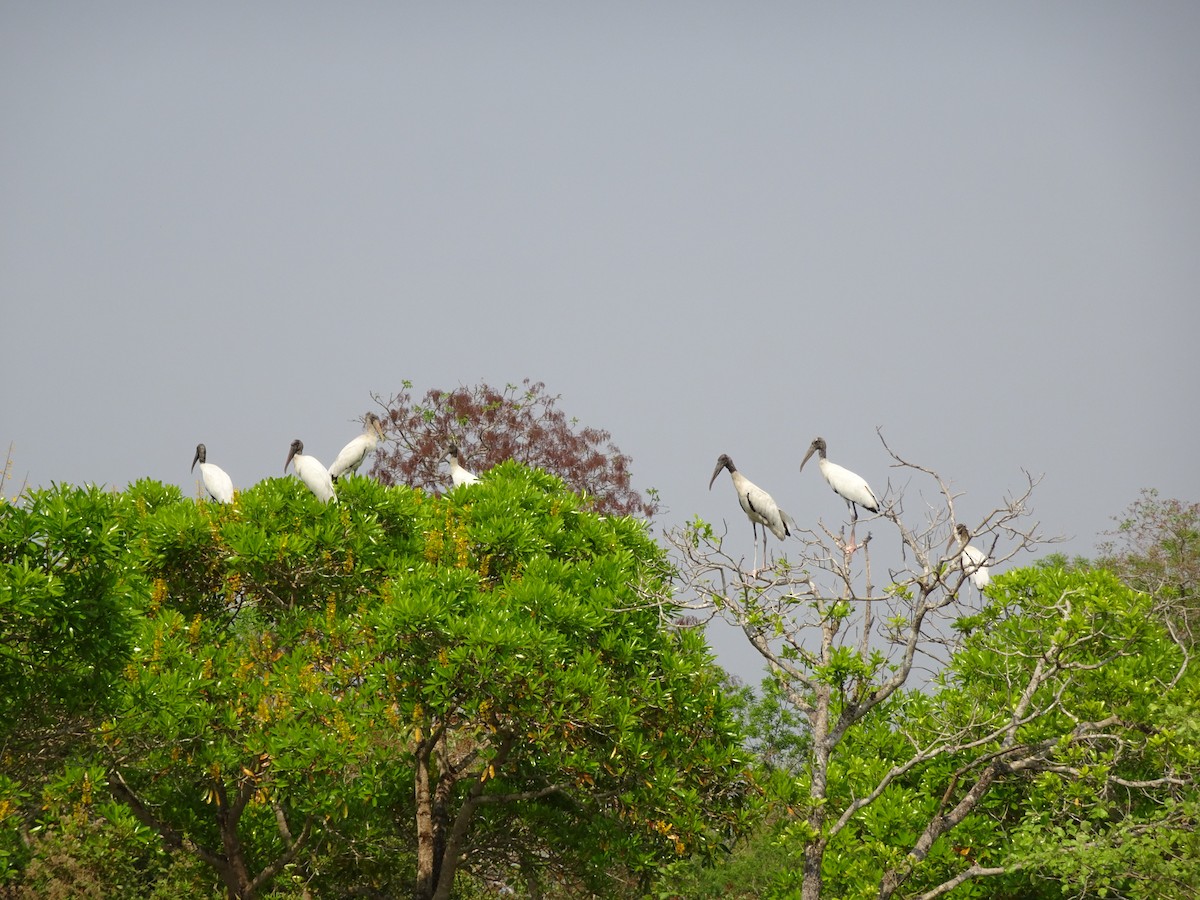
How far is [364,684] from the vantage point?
32.6 ft

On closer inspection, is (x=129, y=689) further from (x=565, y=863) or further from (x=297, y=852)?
(x=565, y=863)

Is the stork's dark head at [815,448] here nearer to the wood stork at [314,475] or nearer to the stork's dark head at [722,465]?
the stork's dark head at [722,465]

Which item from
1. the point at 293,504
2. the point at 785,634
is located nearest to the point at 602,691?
the point at 785,634

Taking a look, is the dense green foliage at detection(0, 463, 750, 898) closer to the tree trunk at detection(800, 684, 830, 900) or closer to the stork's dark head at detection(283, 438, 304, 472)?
the tree trunk at detection(800, 684, 830, 900)

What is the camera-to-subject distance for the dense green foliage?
29.0ft

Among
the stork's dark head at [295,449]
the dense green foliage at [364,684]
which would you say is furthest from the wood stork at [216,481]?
the dense green foliage at [364,684]

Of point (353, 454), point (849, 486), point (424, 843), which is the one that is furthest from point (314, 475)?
point (849, 486)

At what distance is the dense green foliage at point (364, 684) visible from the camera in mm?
8836

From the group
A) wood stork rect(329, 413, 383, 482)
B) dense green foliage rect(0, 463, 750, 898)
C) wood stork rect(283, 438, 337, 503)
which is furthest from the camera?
wood stork rect(329, 413, 383, 482)

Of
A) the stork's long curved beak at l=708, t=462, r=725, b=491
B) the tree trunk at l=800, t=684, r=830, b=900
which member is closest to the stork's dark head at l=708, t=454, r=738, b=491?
the stork's long curved beak at l=708, t=462, r=725, b=491

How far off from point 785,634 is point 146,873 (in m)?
9.68

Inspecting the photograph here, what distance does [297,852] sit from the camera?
11391 mm

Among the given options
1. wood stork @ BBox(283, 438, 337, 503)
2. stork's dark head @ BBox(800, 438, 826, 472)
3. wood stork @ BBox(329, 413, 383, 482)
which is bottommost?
wood stork @ BBox(283, 438, 337, 503)

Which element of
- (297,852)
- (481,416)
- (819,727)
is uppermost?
(481,416)
